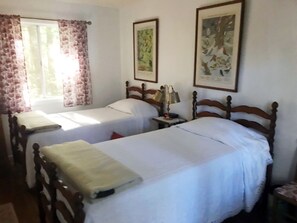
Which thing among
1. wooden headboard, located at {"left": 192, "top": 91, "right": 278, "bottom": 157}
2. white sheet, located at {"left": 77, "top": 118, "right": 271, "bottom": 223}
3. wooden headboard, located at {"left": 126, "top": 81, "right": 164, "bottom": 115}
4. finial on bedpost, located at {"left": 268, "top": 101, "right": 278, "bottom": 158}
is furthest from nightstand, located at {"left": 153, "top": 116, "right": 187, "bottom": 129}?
finial on bedpost, located at {"left": 268, "top": 101, "right": 278, "bottom": 158}

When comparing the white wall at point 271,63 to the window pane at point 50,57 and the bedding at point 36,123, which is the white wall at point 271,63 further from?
the window pane at point 50,57

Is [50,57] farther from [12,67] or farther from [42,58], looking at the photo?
[12,67]

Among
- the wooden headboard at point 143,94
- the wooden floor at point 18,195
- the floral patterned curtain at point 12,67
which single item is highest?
the floral patterned curtain at point 12,67

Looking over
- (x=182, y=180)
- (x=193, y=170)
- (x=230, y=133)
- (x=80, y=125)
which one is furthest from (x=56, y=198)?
(x=230, y=133)

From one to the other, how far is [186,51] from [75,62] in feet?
6.07

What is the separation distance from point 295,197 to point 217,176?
0.60 meters

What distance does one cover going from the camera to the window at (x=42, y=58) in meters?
3.69

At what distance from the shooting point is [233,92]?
9.01 feet

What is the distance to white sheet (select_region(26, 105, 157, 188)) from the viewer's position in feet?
A: 9.02

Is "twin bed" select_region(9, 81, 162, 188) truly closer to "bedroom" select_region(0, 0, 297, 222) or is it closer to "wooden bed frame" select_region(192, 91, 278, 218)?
"bedroom" select_region(0, 0, 297, 222)

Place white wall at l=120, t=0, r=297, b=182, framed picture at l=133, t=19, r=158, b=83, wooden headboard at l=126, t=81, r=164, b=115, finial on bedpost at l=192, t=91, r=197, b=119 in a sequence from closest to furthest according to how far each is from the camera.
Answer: white wall at l=120, t=0, r=297, b=182 < finial on bedpost at l=192, t=91, r=197, b=119 < framed picture at l=133, t=19, r=158, b=83 < wooden headboard at l=126, t=81, r=164, b=115

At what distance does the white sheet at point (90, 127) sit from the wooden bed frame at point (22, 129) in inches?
3.9

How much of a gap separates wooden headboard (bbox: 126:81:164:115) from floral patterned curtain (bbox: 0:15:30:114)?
68.0 inches

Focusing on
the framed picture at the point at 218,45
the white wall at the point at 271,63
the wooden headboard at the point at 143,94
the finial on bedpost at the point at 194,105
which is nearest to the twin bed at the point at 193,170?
the white wall at the point at 271,63
